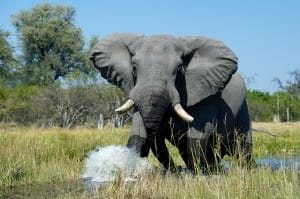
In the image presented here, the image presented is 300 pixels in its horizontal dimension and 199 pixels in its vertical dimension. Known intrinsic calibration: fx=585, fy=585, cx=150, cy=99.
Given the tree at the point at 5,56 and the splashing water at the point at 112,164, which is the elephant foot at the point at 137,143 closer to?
the splashing water at the point at 112,164

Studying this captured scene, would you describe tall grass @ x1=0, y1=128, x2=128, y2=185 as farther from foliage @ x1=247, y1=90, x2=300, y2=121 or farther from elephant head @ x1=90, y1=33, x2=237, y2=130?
foliage @ x1=247, y1=90, x2=300, y2=121

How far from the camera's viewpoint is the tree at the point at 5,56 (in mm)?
42906

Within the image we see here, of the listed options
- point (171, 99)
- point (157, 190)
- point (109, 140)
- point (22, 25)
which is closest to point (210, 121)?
point (171, 99)

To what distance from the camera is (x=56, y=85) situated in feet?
154

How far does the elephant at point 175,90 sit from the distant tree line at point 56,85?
60.5 feet

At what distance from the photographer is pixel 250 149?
35.2 feet

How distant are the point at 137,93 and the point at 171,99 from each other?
1.59ft

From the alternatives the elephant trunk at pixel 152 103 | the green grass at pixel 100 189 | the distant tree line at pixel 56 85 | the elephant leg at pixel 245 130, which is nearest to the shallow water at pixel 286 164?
the green grass at pixel 100 189

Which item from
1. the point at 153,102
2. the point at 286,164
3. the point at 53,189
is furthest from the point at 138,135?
the point at 286,164

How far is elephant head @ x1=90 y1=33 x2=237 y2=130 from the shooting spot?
25.7 ft

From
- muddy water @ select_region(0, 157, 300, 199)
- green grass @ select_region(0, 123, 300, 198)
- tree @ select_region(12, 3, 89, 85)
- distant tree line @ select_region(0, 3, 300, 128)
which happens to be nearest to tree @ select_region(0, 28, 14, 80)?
distant tree line @ select_region(0, 3, 300, 128)

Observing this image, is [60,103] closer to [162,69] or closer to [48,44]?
[48,44]

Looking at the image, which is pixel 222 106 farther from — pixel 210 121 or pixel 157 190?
pixel 157 190

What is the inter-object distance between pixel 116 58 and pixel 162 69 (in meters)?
1.41
